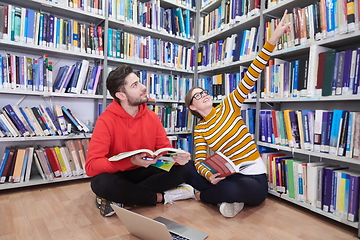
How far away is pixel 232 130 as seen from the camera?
1788mm

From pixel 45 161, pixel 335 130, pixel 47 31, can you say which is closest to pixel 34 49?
pixel 47 31

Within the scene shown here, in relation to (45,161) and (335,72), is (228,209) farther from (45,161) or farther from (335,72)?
(45,161)

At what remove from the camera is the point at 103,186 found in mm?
1503

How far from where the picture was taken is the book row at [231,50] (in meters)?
2.19

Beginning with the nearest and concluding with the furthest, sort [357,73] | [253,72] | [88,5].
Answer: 1. [357,73]
2. [253,72]
3. [88,5]

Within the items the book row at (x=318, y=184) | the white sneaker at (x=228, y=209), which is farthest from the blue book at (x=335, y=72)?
the white sneaker at (x=228, y=209)

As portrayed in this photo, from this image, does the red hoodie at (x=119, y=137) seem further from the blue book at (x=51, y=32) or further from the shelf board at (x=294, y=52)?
the shelf board at (x=294, y=52)

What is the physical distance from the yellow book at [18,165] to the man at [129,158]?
79cm

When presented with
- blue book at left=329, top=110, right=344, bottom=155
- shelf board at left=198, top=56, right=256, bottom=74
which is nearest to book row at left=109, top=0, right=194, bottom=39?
shelf board at left=198, top=56, right=256, bottom=74

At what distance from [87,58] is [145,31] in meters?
0.72

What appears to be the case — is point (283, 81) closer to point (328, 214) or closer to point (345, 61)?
point (345, 61)

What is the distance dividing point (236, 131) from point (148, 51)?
144cm

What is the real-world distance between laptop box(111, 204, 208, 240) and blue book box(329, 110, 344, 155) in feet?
3.24

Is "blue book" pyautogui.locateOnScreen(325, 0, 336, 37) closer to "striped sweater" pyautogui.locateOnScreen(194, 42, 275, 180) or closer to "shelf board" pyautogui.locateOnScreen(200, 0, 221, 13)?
"striped sweater" pyautogui.locateOnScreen(194, 42, 275, 180)
